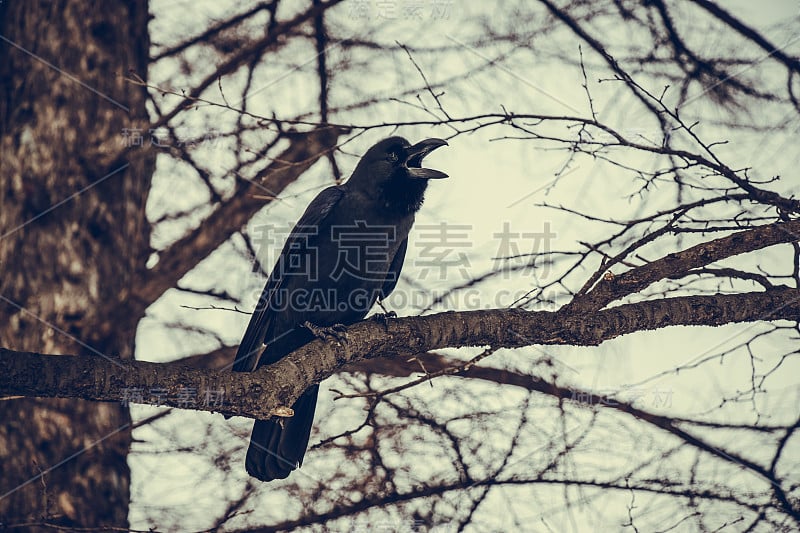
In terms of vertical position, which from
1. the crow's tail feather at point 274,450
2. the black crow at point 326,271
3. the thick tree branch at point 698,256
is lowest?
the crow's tail feather at point 274,450

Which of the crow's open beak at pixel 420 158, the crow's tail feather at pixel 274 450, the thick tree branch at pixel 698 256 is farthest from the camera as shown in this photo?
the crow's open beak at pixel 420 158

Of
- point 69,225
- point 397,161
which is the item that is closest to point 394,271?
point 397,161

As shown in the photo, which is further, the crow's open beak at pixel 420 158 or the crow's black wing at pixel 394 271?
the crow's black wing at pixel 394 271

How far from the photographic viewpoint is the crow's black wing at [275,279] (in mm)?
4617

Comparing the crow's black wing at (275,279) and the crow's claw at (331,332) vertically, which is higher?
the crow's black wing at (275,279)

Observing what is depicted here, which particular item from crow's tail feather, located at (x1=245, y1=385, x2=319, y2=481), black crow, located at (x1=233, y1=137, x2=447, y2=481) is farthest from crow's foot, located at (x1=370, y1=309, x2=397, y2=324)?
crow's tail feather, located at (x1=245, y1=385, x2=319, y2=481)

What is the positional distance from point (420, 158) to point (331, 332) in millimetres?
1516

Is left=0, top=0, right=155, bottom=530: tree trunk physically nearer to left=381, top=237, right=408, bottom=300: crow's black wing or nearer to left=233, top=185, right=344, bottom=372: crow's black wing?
left=233, top=185, right=344, bottom=372: crow's black wing

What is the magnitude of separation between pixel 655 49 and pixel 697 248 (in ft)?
5.57

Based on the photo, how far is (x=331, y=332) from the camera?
4.28 metres

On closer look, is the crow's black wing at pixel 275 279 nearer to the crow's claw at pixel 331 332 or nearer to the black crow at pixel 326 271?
the black crow at pixel 326 271

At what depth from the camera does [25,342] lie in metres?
5.23

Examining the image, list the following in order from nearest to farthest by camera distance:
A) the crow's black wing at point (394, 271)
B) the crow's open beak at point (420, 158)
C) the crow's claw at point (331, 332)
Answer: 1. the crow's claw at point (331, 332)
2. the crow's open beak at point (420, 158)
3. the crow's black wing at point (394, 271)

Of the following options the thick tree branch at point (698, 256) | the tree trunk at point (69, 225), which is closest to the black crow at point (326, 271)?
the tree trunk at point (69, 225)
